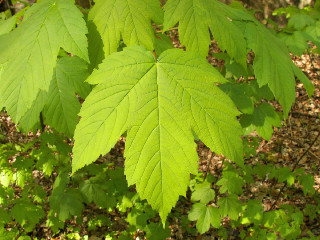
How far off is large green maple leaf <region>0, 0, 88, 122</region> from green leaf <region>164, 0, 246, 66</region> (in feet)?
1.28

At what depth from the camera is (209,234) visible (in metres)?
3.91

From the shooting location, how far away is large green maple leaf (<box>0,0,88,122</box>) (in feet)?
3.31

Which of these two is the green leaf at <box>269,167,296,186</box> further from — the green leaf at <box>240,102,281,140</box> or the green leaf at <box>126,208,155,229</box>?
the green leaf at <box>126,208,155,229</box>

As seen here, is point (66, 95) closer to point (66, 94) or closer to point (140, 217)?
point (66, 94)

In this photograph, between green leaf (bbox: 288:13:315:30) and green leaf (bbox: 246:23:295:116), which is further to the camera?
green leaf (bbox: 288:13:315:30)

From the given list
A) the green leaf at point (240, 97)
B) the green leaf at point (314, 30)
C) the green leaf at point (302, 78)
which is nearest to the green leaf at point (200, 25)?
the green leaf at point (302, 78)

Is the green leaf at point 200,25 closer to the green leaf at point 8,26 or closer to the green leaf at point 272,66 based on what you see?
the green leaf at point 272,66

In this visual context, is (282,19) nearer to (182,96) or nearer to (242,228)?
(242,228)

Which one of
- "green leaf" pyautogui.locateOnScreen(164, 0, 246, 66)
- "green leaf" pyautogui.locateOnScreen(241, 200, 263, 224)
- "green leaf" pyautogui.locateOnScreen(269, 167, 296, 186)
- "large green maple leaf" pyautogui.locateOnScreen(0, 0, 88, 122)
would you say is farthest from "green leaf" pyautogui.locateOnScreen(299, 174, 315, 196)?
"large green maple leaf" pyautogui.locateOnScreen(0, 0, 88, 122)

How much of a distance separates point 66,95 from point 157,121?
80 centimetres

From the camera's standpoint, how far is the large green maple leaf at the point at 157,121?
0.88 metres

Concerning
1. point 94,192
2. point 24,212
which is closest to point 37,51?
point 24,212

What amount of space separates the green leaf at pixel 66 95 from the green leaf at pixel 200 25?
640 millimetres

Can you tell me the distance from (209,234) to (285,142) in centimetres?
270
